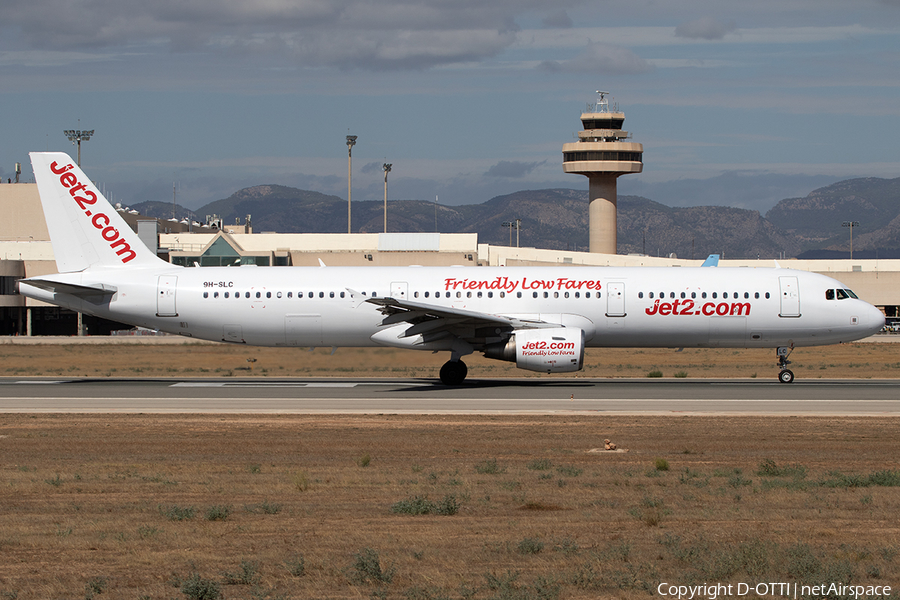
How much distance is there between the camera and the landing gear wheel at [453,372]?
3231 cm

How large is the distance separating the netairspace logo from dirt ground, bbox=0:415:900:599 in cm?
14

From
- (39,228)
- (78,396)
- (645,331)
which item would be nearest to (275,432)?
(78,396)

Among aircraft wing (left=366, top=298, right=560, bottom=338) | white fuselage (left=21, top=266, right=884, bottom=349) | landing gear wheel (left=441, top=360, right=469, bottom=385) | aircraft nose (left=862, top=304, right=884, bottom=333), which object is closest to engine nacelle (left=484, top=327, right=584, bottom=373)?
aircraft wing (left=366, top=298, right=560, bottom=338)

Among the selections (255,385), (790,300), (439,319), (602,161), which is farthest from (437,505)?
(602,161)

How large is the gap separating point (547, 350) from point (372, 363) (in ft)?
21.8

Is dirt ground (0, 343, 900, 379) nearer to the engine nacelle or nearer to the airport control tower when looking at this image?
the engine nacelle

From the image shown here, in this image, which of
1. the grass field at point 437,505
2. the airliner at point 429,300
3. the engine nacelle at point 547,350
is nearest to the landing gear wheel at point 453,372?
the airliner at point 429,300

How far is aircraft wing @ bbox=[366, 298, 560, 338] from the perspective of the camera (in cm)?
2994

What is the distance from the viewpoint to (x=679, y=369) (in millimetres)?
41250

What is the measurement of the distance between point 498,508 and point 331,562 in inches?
142

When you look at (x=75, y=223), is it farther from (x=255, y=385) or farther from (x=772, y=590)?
(x=772, y=590)

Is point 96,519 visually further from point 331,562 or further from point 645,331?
point 645,331

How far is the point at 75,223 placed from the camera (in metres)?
33.8

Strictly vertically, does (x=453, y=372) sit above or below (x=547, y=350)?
below
